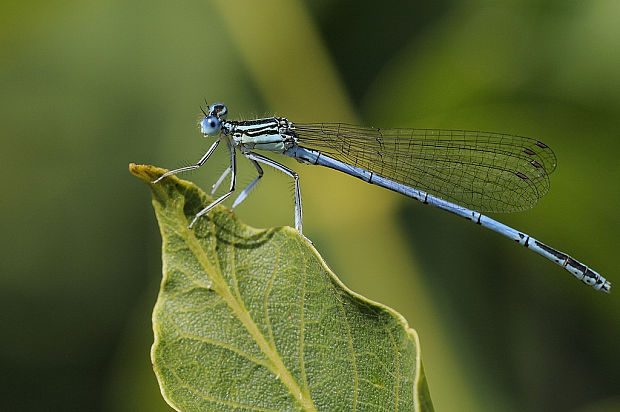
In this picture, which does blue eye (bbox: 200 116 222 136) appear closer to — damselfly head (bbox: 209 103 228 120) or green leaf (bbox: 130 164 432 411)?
damselfly head (bbox: 209 103 228 120)

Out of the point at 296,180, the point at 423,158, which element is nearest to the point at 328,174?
the point at 423,158

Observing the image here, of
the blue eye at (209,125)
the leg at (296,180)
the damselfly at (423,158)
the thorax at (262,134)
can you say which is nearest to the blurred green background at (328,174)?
the damselfly at (423,158)

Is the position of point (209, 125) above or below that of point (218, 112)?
below

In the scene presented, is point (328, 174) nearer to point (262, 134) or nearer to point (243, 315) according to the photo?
point (262, 134)

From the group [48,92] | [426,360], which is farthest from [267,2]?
[426,360]

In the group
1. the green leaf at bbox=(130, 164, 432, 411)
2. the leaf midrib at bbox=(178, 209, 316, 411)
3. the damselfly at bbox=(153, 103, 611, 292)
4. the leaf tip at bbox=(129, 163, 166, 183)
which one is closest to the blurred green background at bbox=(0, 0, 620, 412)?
the damselfly at bbox=(153, 103, 611, 292)

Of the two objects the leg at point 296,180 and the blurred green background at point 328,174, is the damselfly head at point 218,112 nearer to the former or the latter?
the leg at point 296,180
